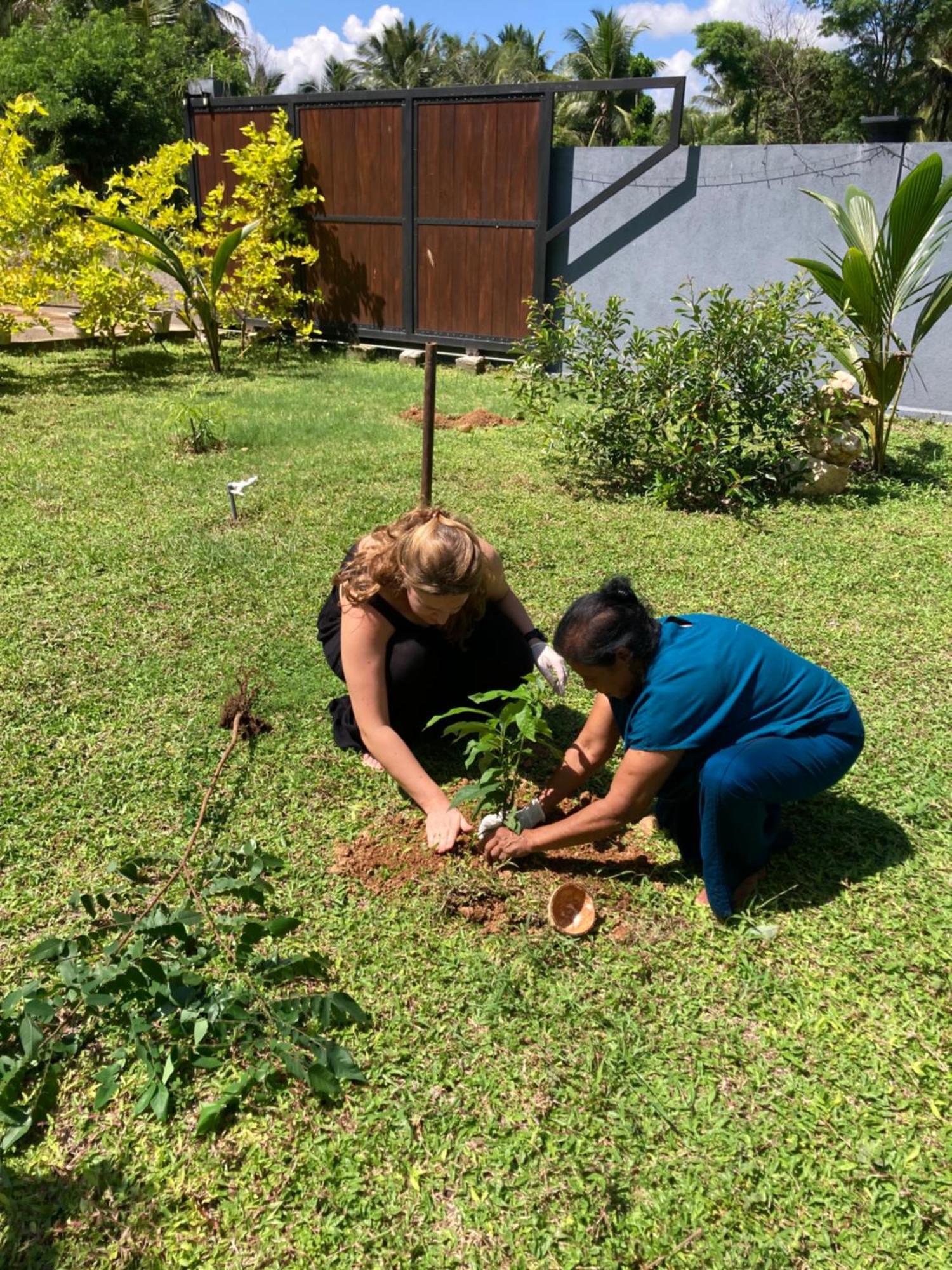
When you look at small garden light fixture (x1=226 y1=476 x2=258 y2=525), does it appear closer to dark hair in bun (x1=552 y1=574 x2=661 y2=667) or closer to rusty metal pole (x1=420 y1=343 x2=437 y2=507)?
rusty metal pole (x1=420 y1=343 x2=437 y2=507)

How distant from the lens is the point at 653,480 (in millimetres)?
5836

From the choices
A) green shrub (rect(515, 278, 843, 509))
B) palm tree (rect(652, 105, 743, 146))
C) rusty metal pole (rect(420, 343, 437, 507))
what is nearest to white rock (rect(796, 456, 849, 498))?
green shrub (rect(515, 278, 843, 509))

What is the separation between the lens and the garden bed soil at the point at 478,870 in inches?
94.2

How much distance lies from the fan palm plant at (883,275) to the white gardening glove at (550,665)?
158 inches

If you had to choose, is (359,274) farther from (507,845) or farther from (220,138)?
(507,845)

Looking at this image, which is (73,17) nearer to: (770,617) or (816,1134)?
(770,617)

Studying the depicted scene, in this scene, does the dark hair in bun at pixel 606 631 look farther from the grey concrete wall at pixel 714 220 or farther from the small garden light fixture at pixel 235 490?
the grey concrete wall at pixel 714 220

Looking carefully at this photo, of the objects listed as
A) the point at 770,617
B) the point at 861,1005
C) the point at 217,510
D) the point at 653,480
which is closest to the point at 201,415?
the point at 217,510

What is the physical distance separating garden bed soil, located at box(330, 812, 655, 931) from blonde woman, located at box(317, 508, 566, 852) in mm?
98

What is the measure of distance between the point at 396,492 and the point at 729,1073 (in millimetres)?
4234

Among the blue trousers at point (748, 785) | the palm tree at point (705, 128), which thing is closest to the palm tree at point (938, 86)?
the palm tree at point (705, 128)

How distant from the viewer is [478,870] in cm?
250

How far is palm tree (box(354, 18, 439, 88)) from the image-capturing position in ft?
139

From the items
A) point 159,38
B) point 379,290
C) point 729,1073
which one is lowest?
point 729,1073
